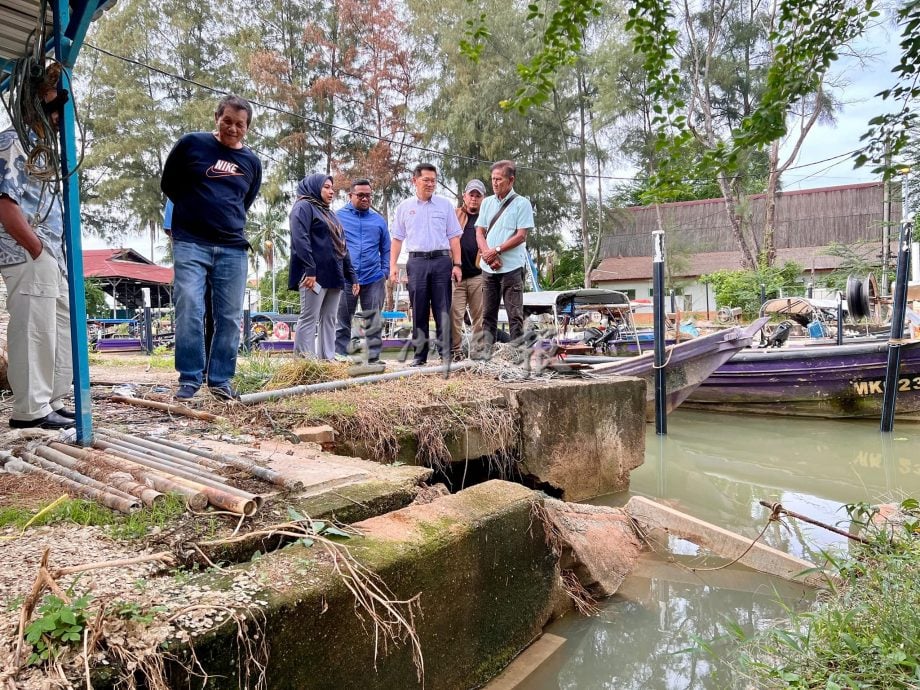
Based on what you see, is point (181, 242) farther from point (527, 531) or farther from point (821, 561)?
point (821, 561)

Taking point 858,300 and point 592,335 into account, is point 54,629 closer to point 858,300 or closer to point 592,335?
point 592,335

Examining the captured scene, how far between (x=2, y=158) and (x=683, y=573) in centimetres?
401

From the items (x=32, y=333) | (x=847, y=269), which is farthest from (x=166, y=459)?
(x=847, y=269)


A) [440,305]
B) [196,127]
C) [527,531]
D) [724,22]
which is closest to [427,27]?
[196,127]

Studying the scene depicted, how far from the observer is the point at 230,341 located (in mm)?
3816

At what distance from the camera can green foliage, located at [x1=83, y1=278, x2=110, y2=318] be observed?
1888cm

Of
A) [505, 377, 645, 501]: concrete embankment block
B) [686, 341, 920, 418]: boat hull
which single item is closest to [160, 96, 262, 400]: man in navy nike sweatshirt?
[505, 377, 645, 501]: concrete embankment block

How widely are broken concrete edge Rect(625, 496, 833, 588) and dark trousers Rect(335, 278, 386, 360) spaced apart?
314 centimetres

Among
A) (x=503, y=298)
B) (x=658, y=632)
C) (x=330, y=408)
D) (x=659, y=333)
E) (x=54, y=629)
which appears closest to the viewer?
(x=54, y=629)

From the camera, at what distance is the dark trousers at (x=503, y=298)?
544cm

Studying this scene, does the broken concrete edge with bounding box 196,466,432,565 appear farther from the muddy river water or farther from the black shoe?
the black shoe

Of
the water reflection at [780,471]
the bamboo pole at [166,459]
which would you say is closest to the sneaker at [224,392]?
the bamboo pole at [166,459]

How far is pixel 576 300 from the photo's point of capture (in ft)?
38.1

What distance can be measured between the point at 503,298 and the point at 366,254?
1.50 metres
